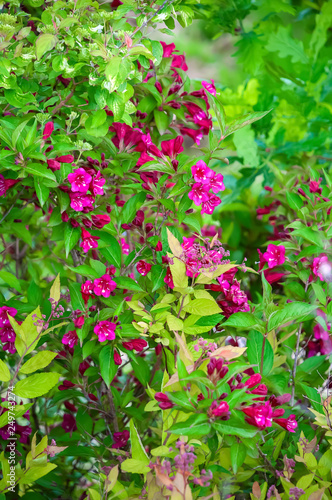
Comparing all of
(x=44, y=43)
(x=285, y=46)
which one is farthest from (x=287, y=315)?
(x=285, y=46)

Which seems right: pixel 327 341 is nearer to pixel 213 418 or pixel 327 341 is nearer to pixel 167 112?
pixel 213 418

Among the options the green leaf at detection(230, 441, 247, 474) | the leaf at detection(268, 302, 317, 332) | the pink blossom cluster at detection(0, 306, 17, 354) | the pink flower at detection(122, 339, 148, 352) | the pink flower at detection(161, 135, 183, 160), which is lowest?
the green leaf at detection(230, 441, 247, 474)

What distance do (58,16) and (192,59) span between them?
5.36 meters

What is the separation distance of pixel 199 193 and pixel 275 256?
0.23 metres

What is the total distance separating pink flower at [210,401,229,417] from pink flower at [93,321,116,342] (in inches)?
11.2

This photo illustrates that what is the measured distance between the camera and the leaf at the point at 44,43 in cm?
91

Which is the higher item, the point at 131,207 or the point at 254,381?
the point at 131,207

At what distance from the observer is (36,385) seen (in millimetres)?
846

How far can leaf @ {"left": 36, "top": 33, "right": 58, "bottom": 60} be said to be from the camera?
0.91 metres

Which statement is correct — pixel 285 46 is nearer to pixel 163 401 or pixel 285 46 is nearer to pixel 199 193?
pixel 199 193

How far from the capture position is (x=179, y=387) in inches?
29.6

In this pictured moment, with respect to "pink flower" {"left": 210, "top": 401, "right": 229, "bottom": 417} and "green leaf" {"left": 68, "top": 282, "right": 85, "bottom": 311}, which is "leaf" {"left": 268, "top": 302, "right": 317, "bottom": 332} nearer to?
"pink flower" {"left": 210, "top": 401, "right": 229, "bottom": 417}

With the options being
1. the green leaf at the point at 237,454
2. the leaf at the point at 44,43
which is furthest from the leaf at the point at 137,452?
the leaf at the point at 44,43

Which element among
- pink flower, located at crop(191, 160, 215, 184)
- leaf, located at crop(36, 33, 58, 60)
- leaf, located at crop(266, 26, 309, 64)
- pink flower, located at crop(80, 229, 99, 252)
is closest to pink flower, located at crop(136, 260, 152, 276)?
pink flower, located at crop(80, 229, 99, 252)
